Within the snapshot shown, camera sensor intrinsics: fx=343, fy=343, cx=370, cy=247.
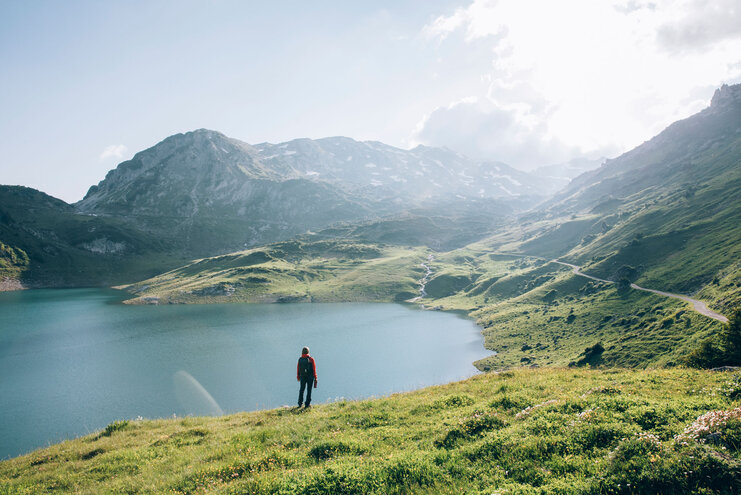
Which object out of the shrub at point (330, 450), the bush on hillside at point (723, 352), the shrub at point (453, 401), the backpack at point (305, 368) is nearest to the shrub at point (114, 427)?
the backpack at point (305, 368)

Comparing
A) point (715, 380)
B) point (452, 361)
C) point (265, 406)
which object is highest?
point (715, 380)

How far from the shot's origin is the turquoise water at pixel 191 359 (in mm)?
62812

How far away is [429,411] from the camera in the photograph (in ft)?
63.1

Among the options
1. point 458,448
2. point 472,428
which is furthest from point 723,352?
point 458,448

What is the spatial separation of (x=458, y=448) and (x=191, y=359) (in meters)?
98.0

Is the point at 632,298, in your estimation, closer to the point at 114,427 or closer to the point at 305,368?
the point at 305,368

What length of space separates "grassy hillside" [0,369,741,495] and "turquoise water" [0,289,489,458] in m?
12.3

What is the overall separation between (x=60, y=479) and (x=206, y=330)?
403 ft

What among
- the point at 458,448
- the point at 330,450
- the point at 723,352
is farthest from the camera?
the point at 723,352

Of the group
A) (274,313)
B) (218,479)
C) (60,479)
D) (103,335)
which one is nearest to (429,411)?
(218,479)

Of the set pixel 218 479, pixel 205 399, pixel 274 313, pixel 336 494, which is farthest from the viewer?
pixel 274 313

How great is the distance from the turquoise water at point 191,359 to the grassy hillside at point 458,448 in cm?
1229

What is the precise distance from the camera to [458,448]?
45.2ft

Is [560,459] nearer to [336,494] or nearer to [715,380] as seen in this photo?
[336,494]
